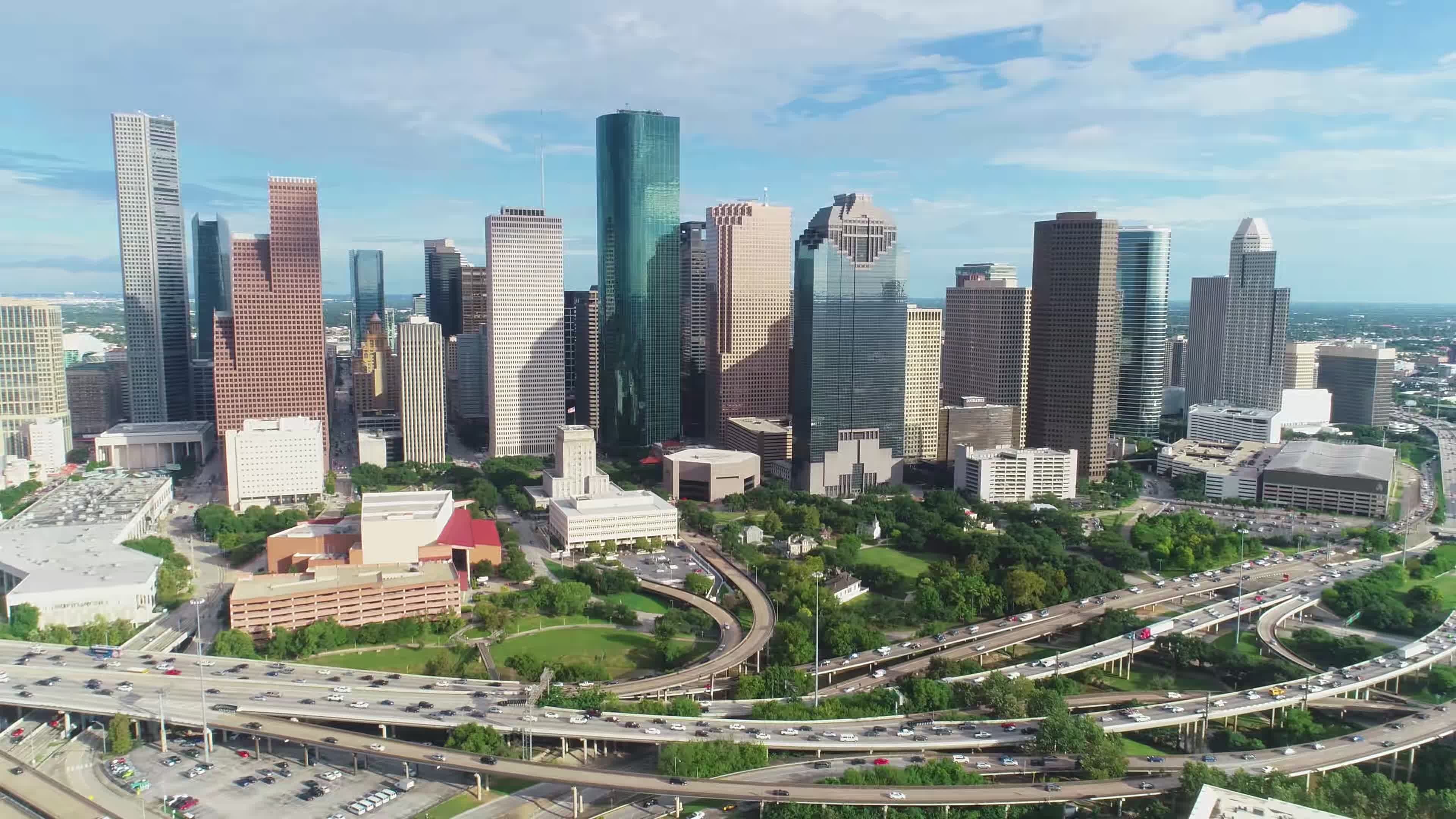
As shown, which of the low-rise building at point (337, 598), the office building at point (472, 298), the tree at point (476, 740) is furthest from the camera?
the office building at point (472, 298)

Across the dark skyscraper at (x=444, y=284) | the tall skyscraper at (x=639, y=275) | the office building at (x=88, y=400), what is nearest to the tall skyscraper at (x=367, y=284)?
the dark skyscraper at (x=444, y=284)

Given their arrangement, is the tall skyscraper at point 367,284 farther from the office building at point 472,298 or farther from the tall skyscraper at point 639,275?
the tall skyscraper at point 639,275

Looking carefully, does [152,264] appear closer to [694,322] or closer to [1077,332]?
[694,322]

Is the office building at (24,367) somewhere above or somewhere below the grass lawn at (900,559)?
above

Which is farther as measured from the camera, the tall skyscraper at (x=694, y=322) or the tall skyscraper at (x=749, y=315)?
the tall skyscraper at (x=694, y=322)

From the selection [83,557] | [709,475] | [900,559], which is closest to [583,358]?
[709,475]

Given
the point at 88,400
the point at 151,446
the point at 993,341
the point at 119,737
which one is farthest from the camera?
the point at 88,400
